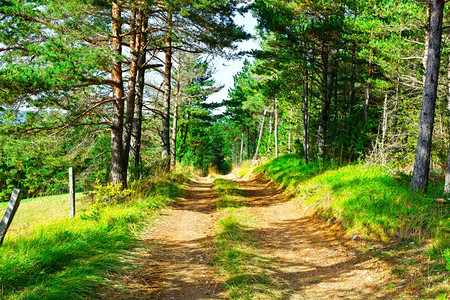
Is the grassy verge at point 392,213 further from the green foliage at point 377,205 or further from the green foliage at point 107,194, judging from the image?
the green foliage at point 107,194

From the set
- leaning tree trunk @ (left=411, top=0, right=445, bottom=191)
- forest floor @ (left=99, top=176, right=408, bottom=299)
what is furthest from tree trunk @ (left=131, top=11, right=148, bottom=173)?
leaning tree trunk @ (left=411, top=0, right=445, bottom=191)

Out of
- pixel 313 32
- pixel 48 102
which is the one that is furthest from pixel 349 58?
pixel 48 102

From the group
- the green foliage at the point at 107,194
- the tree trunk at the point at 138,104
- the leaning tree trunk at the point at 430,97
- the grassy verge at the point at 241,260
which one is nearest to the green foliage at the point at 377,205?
the leaning tree trunk at the point at 430,97

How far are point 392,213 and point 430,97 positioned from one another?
2711 mm

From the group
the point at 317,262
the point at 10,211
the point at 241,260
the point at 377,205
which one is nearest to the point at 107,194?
the point at 10,211

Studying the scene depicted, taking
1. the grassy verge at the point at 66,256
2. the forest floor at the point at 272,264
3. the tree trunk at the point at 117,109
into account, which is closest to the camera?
the grassy verge at the point at 66,256

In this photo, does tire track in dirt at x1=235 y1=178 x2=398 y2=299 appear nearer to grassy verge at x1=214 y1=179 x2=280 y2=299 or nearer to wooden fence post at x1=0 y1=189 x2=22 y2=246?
grassy verge at x1=214 y1=179 x2=280 y2=299

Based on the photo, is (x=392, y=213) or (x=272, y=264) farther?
(x=392, y=213)

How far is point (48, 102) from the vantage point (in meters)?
7.33

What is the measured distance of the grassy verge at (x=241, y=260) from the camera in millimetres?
3702

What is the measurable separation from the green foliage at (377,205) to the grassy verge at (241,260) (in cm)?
194

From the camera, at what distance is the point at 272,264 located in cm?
473

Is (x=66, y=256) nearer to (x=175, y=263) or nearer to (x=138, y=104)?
(x=175, y=263)

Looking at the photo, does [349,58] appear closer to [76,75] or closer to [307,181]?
[307,181]
